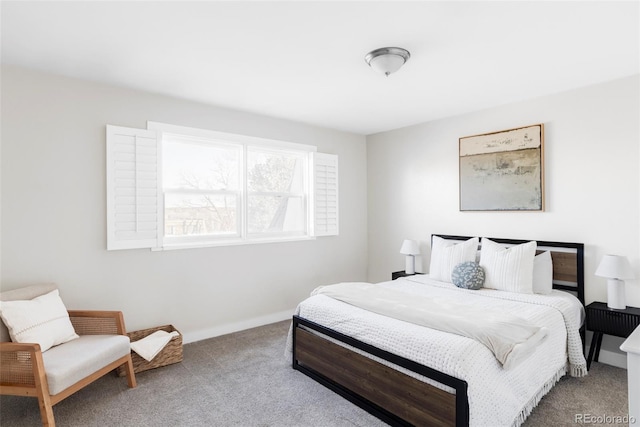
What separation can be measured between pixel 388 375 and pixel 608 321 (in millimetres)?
2041

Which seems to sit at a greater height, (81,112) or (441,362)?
(81,112)

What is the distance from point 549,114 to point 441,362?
284 centimetres

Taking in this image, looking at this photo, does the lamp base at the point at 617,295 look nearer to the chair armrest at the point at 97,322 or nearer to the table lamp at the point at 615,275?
the table lamp at the point at 615,275

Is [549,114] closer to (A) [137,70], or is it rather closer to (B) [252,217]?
(B) [252,217]

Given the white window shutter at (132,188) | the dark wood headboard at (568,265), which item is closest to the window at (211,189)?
the white window shutter at (132,188)

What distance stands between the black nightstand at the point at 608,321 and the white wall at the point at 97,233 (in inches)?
121

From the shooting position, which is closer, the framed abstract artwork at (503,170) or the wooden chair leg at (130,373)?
the wooden chair leg at (130,373)

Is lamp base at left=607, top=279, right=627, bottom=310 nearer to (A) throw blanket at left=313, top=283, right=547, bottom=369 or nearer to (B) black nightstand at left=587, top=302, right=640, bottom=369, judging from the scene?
(B) black nightstand at left=587, top=302, right=640, bottom=369

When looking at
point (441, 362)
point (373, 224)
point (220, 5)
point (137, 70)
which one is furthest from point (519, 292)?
point (137, 70)

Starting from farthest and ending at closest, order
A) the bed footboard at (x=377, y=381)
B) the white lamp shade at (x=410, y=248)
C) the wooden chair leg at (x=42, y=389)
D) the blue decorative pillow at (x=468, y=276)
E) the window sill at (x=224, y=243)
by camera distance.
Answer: the white lamp shade at (x=410, y=248) < the window sill at (x=224, y=243) < the blue decorative pillow at (x=468, y=276) < the wooden chair leg at (x=42, y=389) < the bed footboard at (x=377, y=381)

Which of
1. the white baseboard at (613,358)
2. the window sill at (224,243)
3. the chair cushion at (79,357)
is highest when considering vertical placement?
the window sill at (224,243)

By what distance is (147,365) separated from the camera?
2992mm

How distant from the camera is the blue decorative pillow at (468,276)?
3393mm

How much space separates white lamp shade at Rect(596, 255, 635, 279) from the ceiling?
61.4 inches
